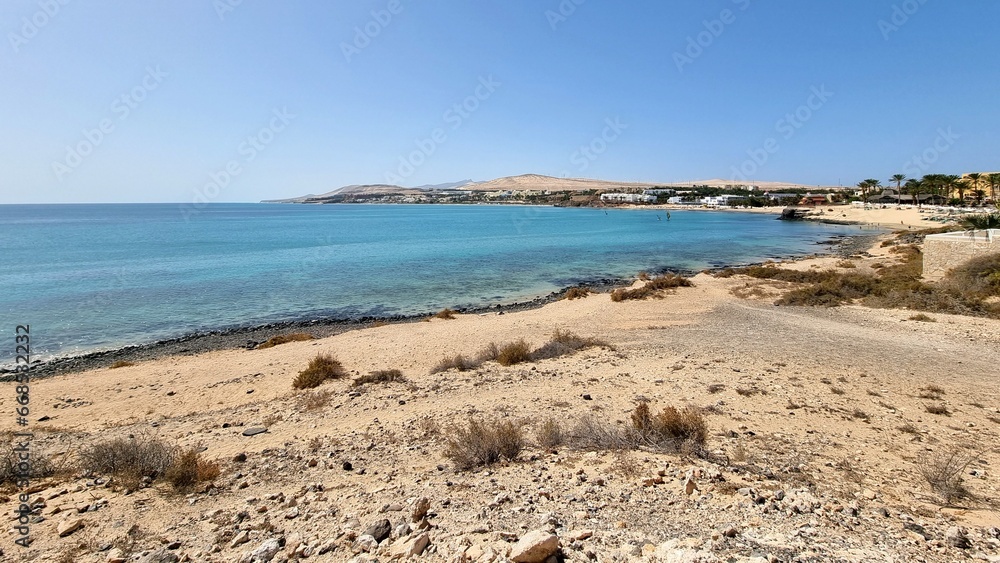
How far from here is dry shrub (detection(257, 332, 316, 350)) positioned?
52.1 ft

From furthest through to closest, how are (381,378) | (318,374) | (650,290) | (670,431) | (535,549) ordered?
1. (650,290)
2. (318,374)
3. (381,378)
4. (670,431)
5. (535,549)

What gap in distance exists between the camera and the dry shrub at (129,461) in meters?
5.59

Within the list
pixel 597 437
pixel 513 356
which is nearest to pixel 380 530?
pixel 597 437

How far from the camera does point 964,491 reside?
4.74 metres

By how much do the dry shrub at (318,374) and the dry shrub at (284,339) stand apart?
5722mm

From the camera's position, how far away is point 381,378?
10359mm

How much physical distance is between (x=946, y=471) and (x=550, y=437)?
4544 millimetres

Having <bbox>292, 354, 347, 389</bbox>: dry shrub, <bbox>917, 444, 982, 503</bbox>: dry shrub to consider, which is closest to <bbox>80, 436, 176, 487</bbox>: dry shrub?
<bbox>292, 354, 347, 389</bbox>: dry shrub

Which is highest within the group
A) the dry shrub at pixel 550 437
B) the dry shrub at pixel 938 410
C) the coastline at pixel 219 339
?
the dry shrub at pixel 550 437

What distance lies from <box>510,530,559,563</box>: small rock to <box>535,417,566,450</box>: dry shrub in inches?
105

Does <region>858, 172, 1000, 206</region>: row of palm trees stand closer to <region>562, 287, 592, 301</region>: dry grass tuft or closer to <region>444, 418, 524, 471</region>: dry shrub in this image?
<region>562, 287, 592, 301</region>: dry grass tuft

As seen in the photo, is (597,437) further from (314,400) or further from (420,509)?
(314,400)

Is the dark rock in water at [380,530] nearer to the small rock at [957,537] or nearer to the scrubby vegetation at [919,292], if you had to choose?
the small rock at [957,537]

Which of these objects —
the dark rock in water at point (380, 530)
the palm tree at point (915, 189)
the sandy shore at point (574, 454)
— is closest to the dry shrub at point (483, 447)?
the sandy shore at point (574, 454)
